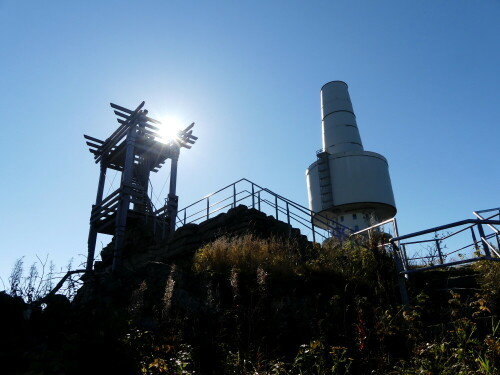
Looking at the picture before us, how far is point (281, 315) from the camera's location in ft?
16.8

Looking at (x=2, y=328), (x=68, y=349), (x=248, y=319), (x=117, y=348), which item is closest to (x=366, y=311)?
(x=248, y=319)

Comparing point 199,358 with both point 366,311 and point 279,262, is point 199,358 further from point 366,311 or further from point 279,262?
point 279,262

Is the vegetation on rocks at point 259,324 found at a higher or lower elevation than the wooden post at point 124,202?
lower

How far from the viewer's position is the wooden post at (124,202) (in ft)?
40.3

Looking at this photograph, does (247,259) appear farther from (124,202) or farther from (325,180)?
(325,180)

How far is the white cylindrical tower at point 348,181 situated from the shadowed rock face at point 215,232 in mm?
5320

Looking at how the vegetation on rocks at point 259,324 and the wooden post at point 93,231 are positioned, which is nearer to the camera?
the vegetation on rocks at point 259,324

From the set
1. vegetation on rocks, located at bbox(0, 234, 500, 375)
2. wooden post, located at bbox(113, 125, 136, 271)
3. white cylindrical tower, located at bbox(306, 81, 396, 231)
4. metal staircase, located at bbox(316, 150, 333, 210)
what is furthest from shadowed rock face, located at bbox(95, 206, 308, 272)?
metal staircase, located at bbox(316, 150, 333, 210)

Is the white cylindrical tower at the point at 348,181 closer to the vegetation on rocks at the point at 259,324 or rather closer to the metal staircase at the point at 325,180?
the metal staircase at the point at 325,180

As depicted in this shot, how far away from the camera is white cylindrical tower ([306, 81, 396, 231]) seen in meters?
15.8

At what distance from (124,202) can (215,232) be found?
14.6 ft

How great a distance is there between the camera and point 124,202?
13148 millimetres

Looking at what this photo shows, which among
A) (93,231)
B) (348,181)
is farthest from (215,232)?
(348,181)

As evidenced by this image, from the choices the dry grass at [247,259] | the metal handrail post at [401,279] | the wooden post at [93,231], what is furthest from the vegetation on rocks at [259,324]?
the wooden post at [93,231]
